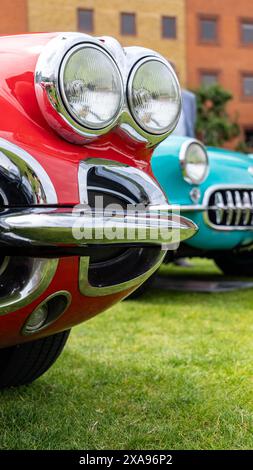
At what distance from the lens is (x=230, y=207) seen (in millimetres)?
3814

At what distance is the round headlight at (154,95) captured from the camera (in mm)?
1574

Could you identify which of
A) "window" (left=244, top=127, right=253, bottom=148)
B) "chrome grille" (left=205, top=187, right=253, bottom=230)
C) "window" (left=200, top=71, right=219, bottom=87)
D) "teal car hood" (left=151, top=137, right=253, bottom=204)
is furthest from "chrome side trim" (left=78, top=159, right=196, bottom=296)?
"window" (left=244, top=127, right=253, bottom=148)

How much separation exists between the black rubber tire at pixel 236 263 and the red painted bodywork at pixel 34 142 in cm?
363

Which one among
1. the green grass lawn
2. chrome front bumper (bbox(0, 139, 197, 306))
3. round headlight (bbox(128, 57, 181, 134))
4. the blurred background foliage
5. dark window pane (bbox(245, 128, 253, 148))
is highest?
round headlight (bbox(128, 57, 181, 134))

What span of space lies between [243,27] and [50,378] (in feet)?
94.0

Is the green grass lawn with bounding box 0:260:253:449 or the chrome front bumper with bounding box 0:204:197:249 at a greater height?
the chrome front bumper with bounding box 0:204:197:249

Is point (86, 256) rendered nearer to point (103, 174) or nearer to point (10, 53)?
point (103, 174)

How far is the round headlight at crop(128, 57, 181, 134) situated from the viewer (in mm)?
1574

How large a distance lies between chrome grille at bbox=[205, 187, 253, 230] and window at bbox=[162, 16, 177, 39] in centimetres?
2339

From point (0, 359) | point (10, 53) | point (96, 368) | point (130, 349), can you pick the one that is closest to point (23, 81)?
point (10, 53)

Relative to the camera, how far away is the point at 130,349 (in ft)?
8.86

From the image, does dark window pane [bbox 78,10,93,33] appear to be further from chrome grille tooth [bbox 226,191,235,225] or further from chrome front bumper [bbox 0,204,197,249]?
chrome front bumper [bbox 0,204,197,249]

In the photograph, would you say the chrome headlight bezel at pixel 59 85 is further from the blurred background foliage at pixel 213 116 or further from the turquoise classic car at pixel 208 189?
the blurred background foliage at pixel 213 116

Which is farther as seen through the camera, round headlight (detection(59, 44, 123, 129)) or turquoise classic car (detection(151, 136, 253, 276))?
turquoise classic car (detection(151, 136, 253, 276))
